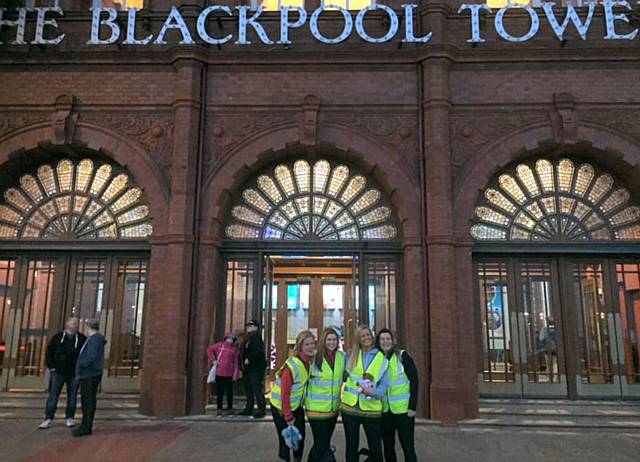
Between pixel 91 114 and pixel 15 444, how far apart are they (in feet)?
19.8

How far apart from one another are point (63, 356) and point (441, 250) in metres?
6.35

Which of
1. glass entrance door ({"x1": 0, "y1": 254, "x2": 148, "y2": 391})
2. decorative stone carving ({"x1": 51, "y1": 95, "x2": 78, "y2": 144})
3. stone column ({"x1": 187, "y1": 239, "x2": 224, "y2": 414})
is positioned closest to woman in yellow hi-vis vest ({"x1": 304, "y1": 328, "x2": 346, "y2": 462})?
stone column ({"x1": 187, "y1": 239, "x2": 224, "y2": 414})

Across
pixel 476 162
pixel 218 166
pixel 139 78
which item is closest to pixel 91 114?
pixel 139 78

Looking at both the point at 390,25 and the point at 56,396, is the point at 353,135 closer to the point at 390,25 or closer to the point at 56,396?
the point at 390,25

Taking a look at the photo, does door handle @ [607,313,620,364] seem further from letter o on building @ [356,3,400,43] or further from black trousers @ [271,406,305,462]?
black trousers @ [271,406,305,462]

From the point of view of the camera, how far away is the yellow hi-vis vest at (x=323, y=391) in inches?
213

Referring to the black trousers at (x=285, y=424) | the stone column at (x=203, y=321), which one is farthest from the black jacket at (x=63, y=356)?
the black trousers at (x=285, y=424)

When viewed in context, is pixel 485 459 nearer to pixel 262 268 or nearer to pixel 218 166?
pixel 262 268

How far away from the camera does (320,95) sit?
10.3m

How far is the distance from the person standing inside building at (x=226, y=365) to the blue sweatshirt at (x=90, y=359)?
207 cm

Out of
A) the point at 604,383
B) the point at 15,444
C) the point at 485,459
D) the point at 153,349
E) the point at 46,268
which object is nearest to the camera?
the point at 485,459

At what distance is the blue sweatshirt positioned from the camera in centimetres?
759

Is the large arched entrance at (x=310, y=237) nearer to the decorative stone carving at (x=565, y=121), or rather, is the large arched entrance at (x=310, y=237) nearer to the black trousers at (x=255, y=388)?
the black trousers at (x=255, y=388)

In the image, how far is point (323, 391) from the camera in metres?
5.42
